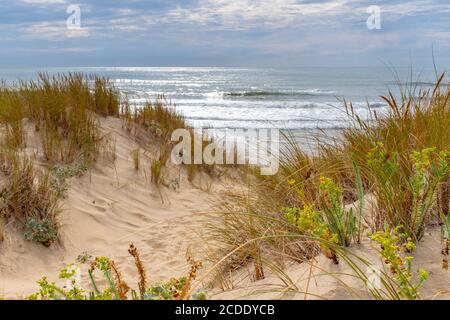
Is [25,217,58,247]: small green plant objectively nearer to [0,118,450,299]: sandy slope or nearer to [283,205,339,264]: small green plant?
[0,118,450,299]: sandy slope

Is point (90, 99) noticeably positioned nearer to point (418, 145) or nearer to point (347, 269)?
point (418, 145)

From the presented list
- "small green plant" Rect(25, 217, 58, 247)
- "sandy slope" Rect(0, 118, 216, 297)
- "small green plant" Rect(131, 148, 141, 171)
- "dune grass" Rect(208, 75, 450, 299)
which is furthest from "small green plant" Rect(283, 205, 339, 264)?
"small green plant" Rect(131, 148, 141, 171)

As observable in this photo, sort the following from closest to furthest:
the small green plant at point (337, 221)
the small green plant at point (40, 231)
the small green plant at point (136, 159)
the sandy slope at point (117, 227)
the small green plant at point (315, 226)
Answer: the small green plant at point (315, 226) → the small green plant at point (337, 221) → the sandy slope at point (117, 227) → the small green plant at point (40, 231) → the small green plant at point (136, 159)

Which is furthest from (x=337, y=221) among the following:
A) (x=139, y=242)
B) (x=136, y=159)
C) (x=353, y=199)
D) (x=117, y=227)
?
(x=136, y=159)

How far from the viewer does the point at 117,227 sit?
17.3ft

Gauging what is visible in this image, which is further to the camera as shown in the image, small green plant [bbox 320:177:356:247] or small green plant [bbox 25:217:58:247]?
small green plant [bbox 25:217:58:247]

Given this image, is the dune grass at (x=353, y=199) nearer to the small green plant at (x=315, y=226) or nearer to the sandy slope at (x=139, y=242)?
the small green plant at (x=315, y=226)

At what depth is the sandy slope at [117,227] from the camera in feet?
13.7

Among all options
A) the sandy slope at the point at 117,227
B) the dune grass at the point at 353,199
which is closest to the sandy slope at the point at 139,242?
the sandy slope at the point at 117,227

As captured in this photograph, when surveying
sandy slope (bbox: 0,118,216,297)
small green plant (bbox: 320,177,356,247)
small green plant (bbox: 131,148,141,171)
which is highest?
small green plant (bbox: 320,177,356,247)

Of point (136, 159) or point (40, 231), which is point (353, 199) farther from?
Answer: point (136, 159)

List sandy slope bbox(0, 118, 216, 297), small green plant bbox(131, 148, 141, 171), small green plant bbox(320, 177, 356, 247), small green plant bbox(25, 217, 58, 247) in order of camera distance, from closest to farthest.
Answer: small green plant bbox(320, 177, 356, 247)
sandy slope bbox(0, 118, 216, 297)
small green plant bbox(25, 217, 58, 247)
small green plant bbox(131, 148, 141, 171)

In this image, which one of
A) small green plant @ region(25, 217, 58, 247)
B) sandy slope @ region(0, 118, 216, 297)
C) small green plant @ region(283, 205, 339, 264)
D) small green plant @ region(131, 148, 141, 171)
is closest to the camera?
small green plant @ region(283, 205, 339, 264)

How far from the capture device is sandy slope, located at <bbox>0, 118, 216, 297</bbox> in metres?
4.18
